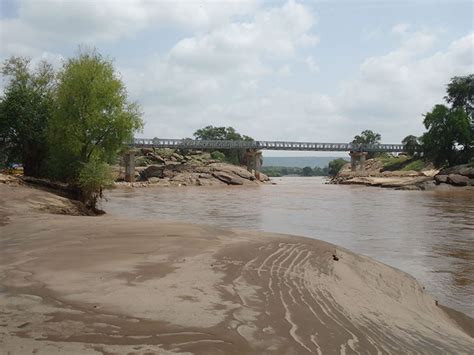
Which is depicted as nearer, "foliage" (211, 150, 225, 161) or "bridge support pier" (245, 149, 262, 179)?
"bridge support pier" (245, 149, 262, 179)

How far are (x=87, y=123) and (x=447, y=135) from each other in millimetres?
65287

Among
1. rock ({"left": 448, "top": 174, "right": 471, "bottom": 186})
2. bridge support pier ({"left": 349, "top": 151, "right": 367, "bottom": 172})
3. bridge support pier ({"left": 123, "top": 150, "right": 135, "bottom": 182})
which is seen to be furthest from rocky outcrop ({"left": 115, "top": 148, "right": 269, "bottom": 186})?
rock ({"left": 448, "top": 174, "right": 471, "bottom": 186})

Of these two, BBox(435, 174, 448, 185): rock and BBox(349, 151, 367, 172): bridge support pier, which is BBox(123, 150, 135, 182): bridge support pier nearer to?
BBox(435, 174, 448, 185): rock

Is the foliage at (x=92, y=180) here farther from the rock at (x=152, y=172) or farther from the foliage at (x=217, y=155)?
the foliage at (x=217, y=155)

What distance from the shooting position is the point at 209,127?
146 metres

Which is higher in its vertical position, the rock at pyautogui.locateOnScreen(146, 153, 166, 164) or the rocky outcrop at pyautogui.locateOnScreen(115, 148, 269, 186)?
the rock at pyautogui.locateOnScreen(146, 153, 166, 164)

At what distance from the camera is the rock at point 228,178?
297 feet

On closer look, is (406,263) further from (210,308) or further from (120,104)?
(120,104)

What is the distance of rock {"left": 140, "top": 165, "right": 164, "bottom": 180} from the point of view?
315 feet

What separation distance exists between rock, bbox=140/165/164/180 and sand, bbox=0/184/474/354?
3310 inches

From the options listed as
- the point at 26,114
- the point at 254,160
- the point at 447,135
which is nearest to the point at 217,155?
the point at 254,160

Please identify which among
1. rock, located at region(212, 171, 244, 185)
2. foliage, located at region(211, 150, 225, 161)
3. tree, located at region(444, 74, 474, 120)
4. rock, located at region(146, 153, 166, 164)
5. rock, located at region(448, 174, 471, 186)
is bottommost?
rock, located at region(212, 171, 244, 185)

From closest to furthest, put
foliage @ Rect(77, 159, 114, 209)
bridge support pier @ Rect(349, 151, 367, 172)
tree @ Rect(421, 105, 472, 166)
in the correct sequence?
foliage @ Rect(77, 159, 114, 209)
tree @ Rect(421, 105, 472, 166)
bridge support pier @ Rect(349, 151, 367, 172)

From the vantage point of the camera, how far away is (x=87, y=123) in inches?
1107
